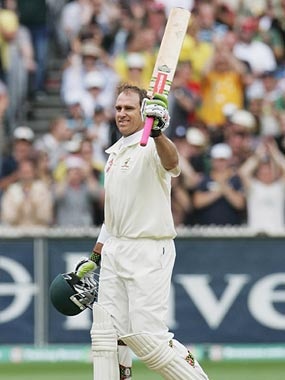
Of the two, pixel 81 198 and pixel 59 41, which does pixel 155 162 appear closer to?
pixel 81 198

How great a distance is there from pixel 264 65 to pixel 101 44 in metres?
1.99

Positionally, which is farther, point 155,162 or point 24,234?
point 24,234

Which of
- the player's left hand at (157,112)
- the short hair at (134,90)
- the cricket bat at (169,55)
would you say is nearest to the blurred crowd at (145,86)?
the short hair at (134,90)

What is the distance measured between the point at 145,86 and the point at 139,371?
12.8ft

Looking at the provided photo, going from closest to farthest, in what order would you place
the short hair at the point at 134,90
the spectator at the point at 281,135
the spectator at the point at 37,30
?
1. the short hair at the point at 134,90
2. the spectator at the point at 281,135
3. the spectator at the point at 37,30

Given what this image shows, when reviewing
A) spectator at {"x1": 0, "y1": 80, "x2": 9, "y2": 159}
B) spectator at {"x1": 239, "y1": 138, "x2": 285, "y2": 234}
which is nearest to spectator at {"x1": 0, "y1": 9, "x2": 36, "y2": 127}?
spectator at {"x1": 0, "y1": 80, "x2": 9, "y2": 159}

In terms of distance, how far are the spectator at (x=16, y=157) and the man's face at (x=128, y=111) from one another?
5274 millimetres

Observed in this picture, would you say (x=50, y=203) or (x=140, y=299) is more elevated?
(x=50, y=203)

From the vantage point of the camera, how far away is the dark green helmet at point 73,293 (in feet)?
29.4

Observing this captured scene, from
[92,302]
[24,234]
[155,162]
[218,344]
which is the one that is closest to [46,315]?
[24,234]

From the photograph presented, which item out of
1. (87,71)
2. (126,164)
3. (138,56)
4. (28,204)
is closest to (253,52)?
(138,56)

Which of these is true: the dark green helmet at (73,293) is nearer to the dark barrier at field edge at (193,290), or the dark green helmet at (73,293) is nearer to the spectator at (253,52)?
the dark barrier at field edge at (193,290)

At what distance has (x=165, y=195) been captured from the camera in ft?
28.2

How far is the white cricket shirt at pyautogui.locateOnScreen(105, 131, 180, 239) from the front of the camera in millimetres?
8500
